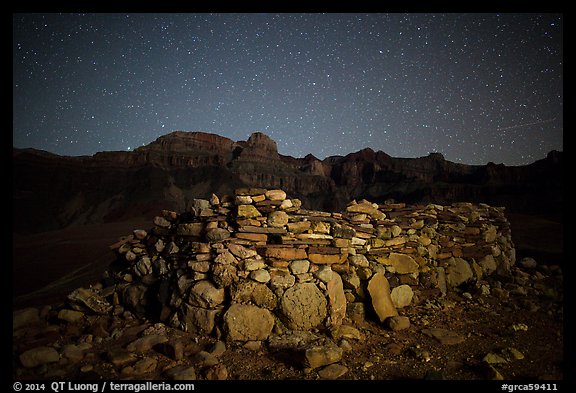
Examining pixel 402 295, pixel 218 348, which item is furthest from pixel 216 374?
pixel 402 295

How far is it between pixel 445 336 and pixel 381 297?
3.78 feet

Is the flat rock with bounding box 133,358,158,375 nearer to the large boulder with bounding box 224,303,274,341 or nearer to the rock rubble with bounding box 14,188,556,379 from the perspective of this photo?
the rock rubble with bounding box 14,188,556,379

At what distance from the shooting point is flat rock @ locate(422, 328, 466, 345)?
4.59 metres

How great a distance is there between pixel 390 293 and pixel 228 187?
63.6 metres

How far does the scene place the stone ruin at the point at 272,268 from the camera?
15.6ft

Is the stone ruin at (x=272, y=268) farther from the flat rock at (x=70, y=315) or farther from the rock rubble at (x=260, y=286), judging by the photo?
the flat rock at (x=70, y=315)

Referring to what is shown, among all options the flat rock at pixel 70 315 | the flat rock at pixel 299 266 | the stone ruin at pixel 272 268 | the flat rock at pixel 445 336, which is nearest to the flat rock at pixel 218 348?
the stone ruin at pixel 272 268

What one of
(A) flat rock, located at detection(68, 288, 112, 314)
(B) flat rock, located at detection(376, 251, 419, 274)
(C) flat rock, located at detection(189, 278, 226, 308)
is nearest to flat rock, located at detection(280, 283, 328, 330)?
(C) flat rock, located at detection(189, 278, 226, 308)

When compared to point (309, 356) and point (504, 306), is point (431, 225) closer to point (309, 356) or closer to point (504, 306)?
point (504, 306)

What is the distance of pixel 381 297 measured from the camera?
5457 millimetres

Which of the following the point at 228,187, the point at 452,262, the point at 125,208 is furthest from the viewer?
the point at 228,187
